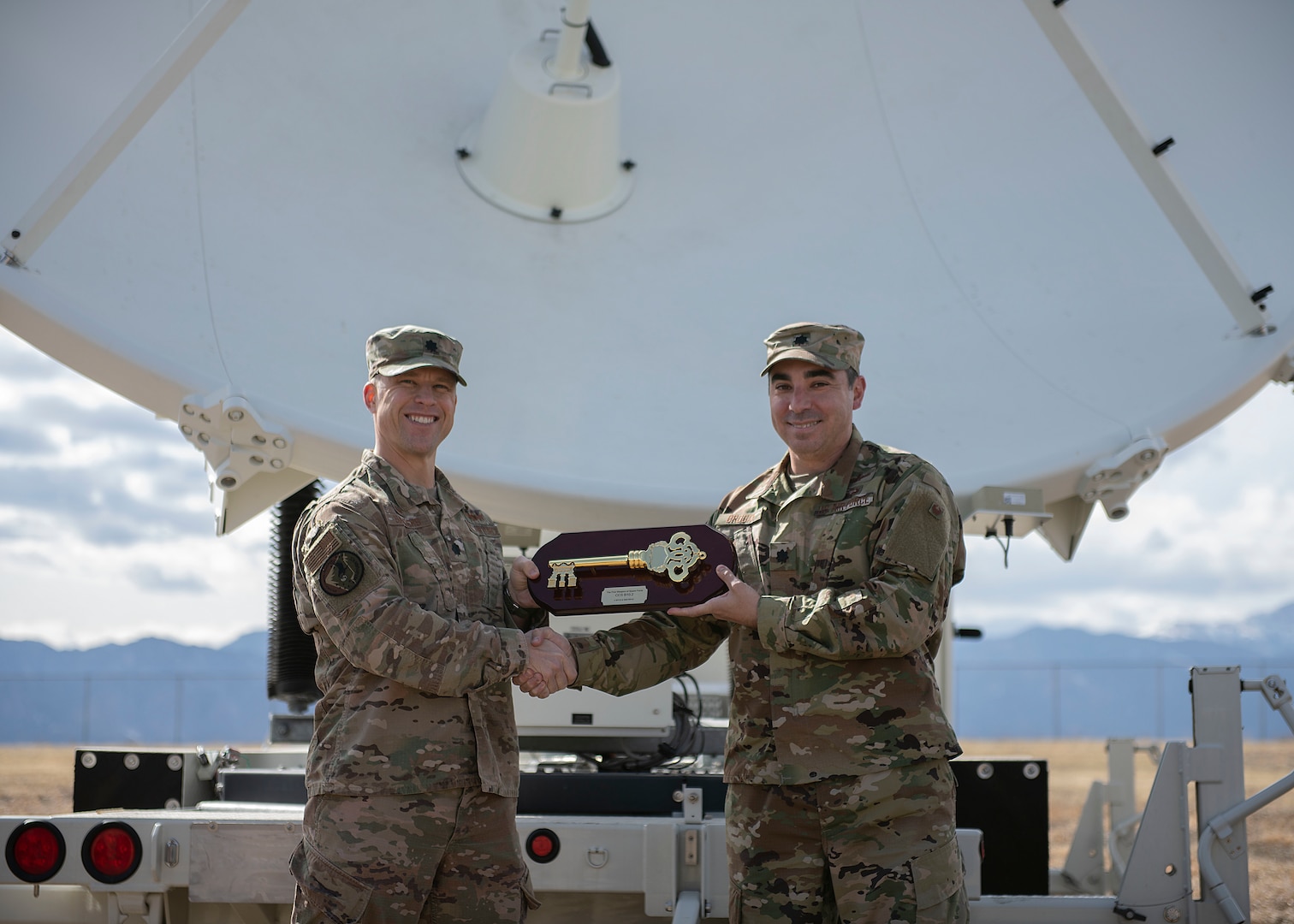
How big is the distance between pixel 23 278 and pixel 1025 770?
356cm

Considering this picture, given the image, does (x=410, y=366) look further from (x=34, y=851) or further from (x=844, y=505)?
(x=34, y=851)

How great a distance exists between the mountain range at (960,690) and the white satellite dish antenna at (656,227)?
47304mm

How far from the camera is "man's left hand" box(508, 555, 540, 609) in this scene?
11.9ft

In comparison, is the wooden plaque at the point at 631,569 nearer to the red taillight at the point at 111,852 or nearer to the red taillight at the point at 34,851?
the red taillight at the point at 111,852

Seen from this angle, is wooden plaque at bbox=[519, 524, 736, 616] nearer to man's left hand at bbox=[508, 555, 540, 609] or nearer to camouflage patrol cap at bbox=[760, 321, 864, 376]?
man's left hand at bbox=[508, 555, 540, 609]

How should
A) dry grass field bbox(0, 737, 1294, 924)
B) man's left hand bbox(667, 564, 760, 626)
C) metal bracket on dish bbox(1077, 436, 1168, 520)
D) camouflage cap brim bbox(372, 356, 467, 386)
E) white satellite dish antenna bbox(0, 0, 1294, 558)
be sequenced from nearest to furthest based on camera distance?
man's left hand bbox(667, 564, 760, 626)
camouflage cap brim bbox(372, 356, 467, 386)
white satellite dish antenna bbox(0, 0, 1294, 558)
metal bracket on dish bbox(1077, 436, 1168, 520)
dry grass field bbox(0, 737, 1294, 924)

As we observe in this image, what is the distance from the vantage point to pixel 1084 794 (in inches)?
771

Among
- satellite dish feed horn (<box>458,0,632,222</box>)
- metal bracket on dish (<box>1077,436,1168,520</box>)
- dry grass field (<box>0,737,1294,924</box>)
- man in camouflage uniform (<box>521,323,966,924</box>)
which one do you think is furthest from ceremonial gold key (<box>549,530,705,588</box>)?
dry grass field (<box>0,737,1294,924</box>)

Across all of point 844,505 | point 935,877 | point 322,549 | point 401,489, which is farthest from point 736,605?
point 322,549

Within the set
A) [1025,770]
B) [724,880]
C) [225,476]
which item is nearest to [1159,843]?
[1025,770]

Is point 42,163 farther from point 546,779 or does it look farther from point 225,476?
point 546,779

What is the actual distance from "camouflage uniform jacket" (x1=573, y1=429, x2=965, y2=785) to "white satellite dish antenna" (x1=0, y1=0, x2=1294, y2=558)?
101cm

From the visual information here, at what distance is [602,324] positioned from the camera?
5039 mm

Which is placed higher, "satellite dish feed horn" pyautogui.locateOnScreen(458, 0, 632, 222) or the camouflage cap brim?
"satellite dish feed horn" pyautogui.locateOnScreen(458, 0, 632, 222)
